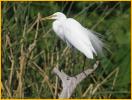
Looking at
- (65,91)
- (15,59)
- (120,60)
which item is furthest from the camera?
(120,60)

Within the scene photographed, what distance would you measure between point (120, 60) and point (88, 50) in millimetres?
1258

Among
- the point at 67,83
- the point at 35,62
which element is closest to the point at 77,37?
the point at 35,62

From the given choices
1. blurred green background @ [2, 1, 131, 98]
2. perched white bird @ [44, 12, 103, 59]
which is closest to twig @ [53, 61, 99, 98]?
blurred green background @ [2, 1, 131, 98]

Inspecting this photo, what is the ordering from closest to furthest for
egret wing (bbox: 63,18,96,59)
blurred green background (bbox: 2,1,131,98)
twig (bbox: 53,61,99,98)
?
twig (bbox: 53,61,99,98) < blurred green background (bbox: 2,1,131,98) < egret wing (bbox: 63,18,96,59)

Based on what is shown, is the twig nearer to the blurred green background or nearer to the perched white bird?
the blurred green background

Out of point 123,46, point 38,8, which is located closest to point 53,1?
point 38,8

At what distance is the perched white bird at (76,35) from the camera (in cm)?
442

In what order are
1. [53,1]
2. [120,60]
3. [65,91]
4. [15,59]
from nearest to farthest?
[65,91], [15,59], [120,60], [53,1]

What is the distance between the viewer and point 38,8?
6.05 m

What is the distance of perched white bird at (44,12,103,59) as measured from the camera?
4422 millimetres

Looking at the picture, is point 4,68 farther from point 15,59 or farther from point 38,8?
point 38,8

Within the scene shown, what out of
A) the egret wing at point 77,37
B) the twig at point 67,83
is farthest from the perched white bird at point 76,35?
the twig at point 67,83

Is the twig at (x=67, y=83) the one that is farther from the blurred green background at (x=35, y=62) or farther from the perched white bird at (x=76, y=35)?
the perched white bird at (x=76, y=35)

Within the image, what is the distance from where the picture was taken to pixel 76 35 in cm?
461
